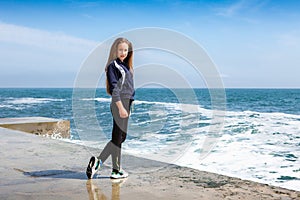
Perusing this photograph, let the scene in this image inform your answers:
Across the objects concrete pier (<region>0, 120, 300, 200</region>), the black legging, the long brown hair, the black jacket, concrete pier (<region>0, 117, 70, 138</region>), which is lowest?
concrete pier (<region>0, 117, 70, 138</region>)

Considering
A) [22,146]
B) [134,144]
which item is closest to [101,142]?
[134,144]

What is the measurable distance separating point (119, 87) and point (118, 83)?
40mm

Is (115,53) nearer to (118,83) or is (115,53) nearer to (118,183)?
(118,83)

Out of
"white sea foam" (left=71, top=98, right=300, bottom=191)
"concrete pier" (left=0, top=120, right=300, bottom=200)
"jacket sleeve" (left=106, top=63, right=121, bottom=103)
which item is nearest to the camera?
"concrete pier" (left=0, top=120, right=300, bottom=200)

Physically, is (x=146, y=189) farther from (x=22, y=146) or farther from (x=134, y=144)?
(x=134, y=144)

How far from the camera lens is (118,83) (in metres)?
3.39

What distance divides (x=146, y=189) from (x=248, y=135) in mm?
9359

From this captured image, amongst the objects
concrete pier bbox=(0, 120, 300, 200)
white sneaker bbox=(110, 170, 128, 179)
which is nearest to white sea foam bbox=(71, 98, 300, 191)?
concrete pier bbox=(0, 120, 300, 200)

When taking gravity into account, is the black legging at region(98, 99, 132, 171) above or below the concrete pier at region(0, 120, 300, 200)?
above

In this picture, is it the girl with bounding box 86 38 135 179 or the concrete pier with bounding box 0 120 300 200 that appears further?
the girl with bounding box 86 38 135 179

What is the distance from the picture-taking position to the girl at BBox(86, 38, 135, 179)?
3371 millimetres

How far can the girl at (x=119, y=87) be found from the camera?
3.37 metres

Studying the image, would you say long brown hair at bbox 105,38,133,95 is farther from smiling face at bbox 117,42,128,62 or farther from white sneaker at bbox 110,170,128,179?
white sneaker at bbox 110,170,128,179

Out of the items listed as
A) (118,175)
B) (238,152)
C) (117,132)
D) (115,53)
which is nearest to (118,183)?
(118,175)
